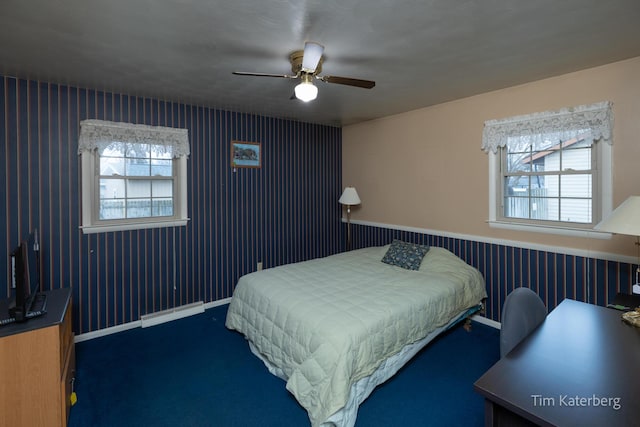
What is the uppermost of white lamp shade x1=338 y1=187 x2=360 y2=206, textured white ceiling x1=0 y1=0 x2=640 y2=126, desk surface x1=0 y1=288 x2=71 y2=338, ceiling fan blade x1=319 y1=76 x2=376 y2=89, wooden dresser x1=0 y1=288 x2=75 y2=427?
textured white ceiling x1=0 y1=0 x2=640 y2=126

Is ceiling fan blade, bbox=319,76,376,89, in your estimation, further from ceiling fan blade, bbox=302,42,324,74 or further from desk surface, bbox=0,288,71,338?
desk surface, bbox=0,288,71,338

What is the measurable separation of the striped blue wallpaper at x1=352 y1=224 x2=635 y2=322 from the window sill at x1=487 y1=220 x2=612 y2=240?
0.19 m

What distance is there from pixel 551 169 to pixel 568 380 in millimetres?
2483

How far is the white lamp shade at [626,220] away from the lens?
1698 millimetres

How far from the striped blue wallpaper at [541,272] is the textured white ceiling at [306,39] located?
5.39 feet

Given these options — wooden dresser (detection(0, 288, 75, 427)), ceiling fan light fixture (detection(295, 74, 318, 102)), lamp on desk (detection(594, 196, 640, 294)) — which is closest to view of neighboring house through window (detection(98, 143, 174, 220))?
wooden dresser (detection(0, 288, 75, 427))

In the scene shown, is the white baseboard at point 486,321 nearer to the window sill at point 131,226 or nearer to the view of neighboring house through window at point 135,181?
the window sill at point 131,226

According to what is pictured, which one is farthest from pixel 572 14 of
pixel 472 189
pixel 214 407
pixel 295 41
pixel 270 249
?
pixel 270 249

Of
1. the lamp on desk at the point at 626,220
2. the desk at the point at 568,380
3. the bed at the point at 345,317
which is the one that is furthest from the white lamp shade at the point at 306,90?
the lamp on desk at the point at 626,220

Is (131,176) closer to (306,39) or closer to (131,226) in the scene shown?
(131,226)

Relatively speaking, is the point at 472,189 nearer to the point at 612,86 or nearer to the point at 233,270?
the point at 612,86

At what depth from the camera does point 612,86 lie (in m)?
2.54

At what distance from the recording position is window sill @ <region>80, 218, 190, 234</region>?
3100 mm

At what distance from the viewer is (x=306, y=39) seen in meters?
2.10
